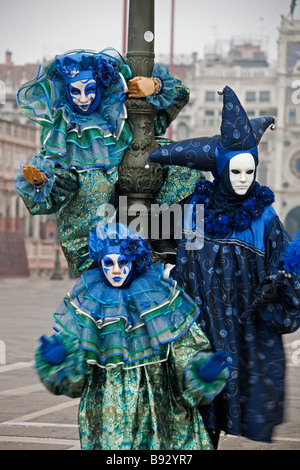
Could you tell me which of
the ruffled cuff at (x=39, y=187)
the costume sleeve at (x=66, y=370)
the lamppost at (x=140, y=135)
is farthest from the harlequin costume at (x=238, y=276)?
the costume sleeve at (x=66, y=370)

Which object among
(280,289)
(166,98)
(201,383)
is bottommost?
(201,383)

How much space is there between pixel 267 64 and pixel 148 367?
186 feet

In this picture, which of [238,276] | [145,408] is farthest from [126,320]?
[238,276]

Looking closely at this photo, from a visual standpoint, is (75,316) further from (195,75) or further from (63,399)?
(195,75)

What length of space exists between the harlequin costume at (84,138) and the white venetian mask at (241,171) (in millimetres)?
344

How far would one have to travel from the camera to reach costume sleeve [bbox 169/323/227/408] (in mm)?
3877

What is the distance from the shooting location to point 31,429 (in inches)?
234

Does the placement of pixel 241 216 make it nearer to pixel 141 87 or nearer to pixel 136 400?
pixel 141 87

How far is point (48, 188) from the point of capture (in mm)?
4211

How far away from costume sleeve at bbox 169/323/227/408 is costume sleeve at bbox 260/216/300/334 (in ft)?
1.13

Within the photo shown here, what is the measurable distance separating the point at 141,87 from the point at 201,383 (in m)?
1.52

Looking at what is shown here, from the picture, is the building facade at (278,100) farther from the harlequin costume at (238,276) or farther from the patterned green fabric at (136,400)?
the patterned green fabric at (136,400)

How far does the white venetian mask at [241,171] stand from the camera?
4.16 m
